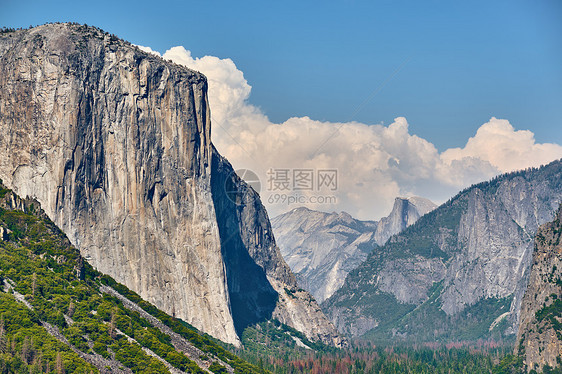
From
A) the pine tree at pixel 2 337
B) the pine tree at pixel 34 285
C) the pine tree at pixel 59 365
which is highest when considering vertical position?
the pine tree at pixel 34 285

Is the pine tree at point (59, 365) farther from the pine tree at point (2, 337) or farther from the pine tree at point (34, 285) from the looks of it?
the pine tree at point (34, 285)

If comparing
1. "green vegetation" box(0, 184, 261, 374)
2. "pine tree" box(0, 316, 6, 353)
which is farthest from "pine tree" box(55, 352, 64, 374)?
"pine tree" box(0, 316, 6, 353)

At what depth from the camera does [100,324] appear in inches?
6939

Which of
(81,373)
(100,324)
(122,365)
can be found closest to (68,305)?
(100,324)

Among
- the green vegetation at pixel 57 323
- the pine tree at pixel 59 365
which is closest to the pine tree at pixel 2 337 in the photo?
the green vegetation at pixel 57 323

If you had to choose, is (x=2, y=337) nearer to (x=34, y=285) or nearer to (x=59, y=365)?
(x=59, y=365)

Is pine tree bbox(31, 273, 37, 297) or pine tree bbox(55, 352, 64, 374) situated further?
pine tree bbox(31, 273, 37, 297)

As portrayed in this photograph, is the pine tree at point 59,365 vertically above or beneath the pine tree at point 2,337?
beneath

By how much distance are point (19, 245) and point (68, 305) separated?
26.8 m

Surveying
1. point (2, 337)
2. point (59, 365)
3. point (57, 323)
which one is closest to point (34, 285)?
point (57, 323)

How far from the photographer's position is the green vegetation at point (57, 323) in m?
147

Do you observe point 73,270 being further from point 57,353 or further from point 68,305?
point 57,353

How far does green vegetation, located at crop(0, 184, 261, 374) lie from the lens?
14700 cm

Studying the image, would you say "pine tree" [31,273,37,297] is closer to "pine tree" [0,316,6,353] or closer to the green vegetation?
the green vegetation
